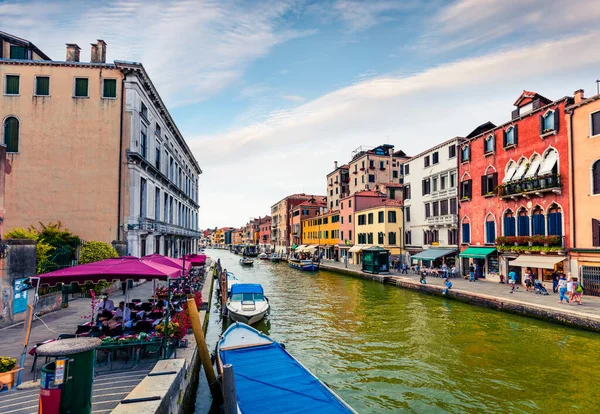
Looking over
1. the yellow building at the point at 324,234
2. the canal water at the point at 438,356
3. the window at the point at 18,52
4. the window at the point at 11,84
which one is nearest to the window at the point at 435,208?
the canal water at the point at 438,356

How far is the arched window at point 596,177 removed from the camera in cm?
2145

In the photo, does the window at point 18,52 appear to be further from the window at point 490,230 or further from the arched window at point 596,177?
the arched window at point 596,177

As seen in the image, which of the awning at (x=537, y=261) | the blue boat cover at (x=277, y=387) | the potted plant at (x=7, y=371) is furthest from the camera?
the awning at (x=537, y=261)

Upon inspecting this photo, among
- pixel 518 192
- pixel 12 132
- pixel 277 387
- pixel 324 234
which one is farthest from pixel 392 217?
pixel 277 387

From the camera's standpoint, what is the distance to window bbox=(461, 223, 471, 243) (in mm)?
33062

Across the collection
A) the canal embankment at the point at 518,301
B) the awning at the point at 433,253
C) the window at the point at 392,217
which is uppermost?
the window at the point at 392,217

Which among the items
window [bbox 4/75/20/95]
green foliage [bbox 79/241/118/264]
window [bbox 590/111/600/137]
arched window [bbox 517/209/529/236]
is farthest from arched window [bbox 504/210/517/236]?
window [bbox 4/75/20/95]

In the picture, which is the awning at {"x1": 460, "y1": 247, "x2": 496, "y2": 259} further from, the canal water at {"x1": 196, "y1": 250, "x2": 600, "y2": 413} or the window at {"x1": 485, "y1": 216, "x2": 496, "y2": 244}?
the canal water at {"x1": 196, "y1": 250, "x2": 600, "y2": 413}

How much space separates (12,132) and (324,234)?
5152 cm

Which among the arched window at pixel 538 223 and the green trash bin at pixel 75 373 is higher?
the arched window at pixel 538 223

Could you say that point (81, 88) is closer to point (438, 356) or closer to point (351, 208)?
point (438, 356)

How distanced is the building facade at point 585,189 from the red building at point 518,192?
1.96ft

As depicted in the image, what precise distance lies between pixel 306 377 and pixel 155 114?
96.5 ft

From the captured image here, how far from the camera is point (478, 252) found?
30.8 meters
